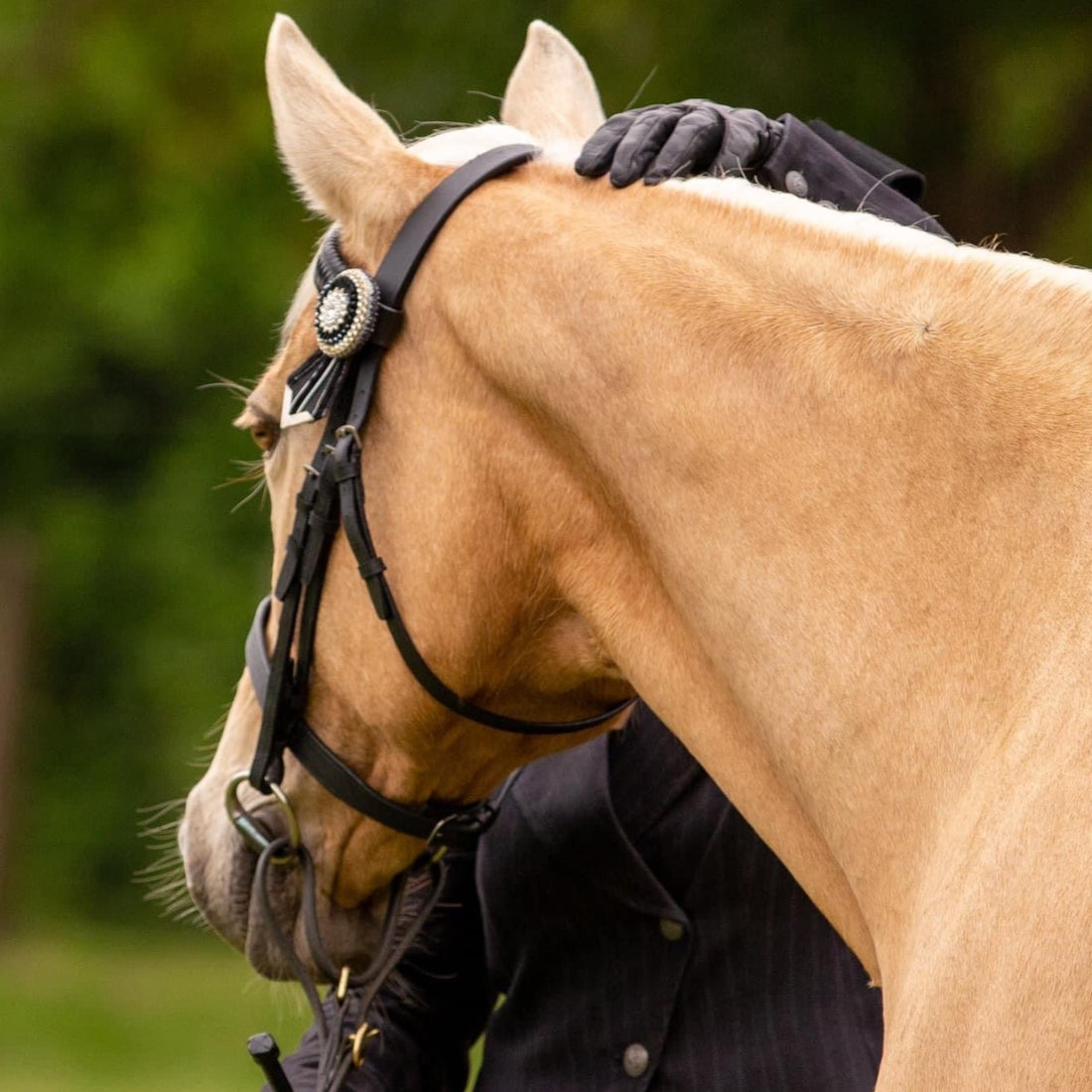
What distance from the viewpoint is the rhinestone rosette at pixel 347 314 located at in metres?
2.09

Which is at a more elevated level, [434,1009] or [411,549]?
[411,549]

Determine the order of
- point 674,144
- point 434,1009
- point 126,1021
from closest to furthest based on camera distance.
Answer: point 674,144 < point 434,1009 < point 126,1021

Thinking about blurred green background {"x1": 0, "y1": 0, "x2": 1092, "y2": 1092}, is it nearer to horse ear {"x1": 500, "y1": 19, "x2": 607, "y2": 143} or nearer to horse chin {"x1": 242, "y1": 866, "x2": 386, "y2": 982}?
horse ear {"x1": 500, "y1": 19, "x2": 607, "y2": 143}

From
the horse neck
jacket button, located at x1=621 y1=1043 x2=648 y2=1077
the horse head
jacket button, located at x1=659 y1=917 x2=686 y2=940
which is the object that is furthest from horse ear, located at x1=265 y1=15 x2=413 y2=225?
jacket button, located at x1=621 y1=1043 x2=648 y2=1077

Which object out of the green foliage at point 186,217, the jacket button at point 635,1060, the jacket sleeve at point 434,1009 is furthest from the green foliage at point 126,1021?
the jacket button at point 635,1060

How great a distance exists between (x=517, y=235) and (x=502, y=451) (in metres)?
0.25

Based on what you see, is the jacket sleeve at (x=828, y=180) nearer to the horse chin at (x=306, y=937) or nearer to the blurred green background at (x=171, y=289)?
the horse chin at (x=306, y=937)

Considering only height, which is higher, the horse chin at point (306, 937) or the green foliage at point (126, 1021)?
the horse chin at point (306, 937)

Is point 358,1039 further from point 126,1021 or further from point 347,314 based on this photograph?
point 126,1021

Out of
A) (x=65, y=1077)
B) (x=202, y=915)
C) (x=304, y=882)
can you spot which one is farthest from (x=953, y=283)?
(x=65, y=1077)

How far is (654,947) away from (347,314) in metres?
0.99

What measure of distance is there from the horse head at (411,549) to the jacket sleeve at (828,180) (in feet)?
1.12

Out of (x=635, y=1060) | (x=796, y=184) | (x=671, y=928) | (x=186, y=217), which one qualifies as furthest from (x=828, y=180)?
(x=186, y=217)

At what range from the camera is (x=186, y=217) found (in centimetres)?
1100
